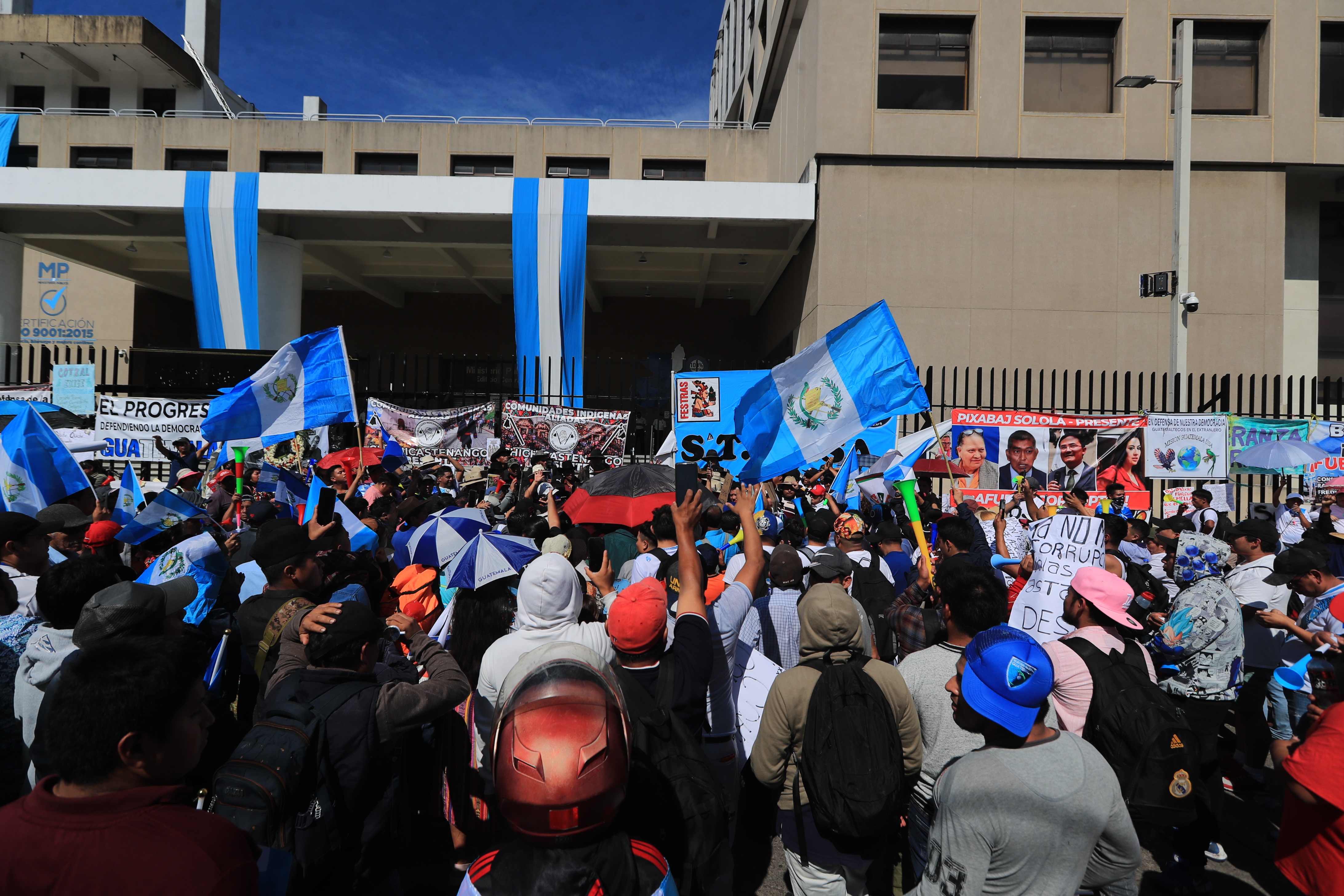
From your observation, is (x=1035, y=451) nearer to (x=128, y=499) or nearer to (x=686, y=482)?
(x=686, y=482)

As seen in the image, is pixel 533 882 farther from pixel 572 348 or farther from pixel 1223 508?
pixel 572 348

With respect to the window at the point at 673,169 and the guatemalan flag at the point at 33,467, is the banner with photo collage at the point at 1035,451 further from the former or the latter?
the window at the point at 673,169

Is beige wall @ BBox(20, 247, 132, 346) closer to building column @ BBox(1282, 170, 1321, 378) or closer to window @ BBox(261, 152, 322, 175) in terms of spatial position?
window @ BBox(261, 152, 322, 175)

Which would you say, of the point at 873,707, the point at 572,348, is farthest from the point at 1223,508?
the point at 572,348

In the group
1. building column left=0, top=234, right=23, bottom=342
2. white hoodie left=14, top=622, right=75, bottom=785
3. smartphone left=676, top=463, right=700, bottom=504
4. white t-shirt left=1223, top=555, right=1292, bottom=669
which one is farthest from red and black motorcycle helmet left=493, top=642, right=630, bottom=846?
building column left=0, top=234, right=23, bottom=342

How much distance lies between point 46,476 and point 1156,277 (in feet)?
49.1

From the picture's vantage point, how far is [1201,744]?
4.57 metres

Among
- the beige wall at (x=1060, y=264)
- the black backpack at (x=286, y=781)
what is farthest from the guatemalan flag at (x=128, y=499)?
the beige wall at (x=1060, y=264)

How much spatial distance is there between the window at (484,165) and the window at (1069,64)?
16185 millimetres

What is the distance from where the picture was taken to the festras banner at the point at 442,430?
1472 cm

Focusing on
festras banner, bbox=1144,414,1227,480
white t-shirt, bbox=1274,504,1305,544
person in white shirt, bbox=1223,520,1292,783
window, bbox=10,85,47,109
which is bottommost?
person in white shirt, bbox=1223,520,1292,783

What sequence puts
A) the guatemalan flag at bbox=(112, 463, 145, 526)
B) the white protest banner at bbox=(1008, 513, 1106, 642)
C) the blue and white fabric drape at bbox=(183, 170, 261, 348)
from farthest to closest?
the blue and white fabric drape at bbox=(183, 170, 261, 348) → the guatemalan flag at bbox=(112, 463, 145, 526) → the white protest banner at bbox=(1008, 513, 1106, 642)

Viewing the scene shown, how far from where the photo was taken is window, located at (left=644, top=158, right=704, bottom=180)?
28359 mm

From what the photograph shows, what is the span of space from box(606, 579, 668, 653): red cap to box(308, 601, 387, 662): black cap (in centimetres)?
84
